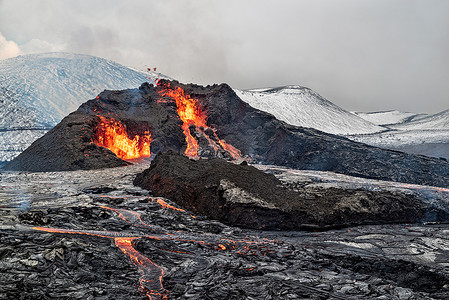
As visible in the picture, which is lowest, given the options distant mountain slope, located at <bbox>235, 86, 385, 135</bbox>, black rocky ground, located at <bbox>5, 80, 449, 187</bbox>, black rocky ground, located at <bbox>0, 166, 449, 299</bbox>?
black rocky ground, located at <bbox>0, 166, 449, 299</bbox>

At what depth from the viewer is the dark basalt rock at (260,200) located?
12070 millimetres

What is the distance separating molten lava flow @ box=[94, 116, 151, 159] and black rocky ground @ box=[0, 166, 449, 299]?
1562cm

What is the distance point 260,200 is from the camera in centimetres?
1255

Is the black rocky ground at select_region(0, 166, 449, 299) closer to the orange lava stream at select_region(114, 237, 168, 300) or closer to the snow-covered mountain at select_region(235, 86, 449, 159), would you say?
the orange lava stream at select_region(114, 237, 168, 300)

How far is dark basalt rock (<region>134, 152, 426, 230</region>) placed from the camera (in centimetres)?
1207

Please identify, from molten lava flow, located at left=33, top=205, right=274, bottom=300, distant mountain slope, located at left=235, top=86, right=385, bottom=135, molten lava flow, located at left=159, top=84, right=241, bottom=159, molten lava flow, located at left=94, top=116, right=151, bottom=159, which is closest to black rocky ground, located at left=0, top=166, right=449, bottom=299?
molten lava flow, located at left=33, top=205, right=274, bottom=300

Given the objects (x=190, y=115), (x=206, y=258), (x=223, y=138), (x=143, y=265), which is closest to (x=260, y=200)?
(x=206, y=258)

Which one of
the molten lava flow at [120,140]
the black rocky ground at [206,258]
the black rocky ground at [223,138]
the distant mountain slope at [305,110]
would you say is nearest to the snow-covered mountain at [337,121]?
the distant mountain slope at [305,110]

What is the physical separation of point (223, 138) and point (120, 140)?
12.4 metres

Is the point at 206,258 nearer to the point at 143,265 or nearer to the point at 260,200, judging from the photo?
the point at 143,265

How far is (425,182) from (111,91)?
105 feet

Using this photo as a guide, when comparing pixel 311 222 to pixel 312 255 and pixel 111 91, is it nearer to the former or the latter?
pixel 312 255

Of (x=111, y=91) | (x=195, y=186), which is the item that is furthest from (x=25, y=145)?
(x=195, y=186)

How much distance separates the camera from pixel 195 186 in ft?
45.8
